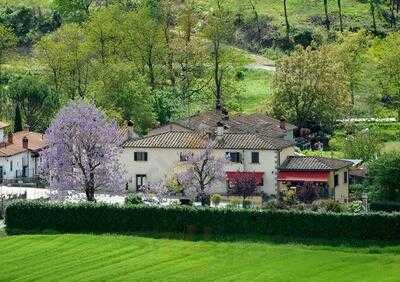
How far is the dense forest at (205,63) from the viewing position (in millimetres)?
127375

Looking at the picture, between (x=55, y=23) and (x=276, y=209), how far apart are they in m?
101

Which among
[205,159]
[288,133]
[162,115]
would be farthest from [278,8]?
[205,159]

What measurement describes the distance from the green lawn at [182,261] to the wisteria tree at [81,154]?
12376mm

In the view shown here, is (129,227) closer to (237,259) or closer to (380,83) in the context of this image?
(237,259)

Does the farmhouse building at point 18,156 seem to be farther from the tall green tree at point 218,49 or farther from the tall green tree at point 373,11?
the tall green tree at point 373,11

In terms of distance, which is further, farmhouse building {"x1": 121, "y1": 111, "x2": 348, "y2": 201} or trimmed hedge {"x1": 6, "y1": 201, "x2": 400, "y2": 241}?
farmhouse building {"x1": 121, "y1": 111, "x2": 348, "y2": 201}

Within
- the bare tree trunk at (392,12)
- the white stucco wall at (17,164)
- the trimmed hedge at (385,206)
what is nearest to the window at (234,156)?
the trimmed hedge at (385,206)

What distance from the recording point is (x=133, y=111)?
125812mm

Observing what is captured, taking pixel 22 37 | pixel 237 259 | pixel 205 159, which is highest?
pixel 22 37

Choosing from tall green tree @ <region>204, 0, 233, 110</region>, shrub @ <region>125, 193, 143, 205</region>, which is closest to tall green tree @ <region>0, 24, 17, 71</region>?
tall green tree @ <region>204, 0, 233, 110</region>

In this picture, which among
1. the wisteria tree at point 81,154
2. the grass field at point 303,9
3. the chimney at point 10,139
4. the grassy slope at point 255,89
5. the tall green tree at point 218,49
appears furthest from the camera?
the grass field at point 303,9

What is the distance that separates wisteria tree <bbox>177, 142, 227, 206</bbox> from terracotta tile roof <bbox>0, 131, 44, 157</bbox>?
22.4 m

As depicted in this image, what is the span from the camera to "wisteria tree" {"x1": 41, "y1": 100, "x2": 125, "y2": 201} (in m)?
89.3

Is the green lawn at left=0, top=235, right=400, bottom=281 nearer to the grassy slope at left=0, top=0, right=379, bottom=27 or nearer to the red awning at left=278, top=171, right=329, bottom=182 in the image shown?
the red awning at left=278, top=171, right=329, bottom=182
